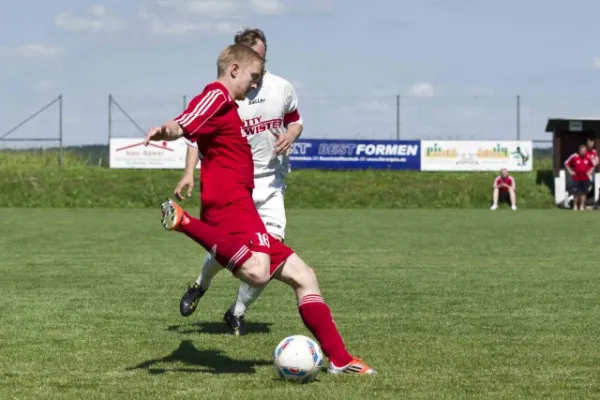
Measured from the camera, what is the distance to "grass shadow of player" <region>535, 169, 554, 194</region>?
1555 inches

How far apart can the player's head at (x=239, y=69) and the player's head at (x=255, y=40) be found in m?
1.23

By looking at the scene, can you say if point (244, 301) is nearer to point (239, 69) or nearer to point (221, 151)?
point (221, 151)

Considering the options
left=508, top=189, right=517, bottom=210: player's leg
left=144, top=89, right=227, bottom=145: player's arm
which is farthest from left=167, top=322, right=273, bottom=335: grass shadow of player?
left=508, top=189, right=517, bottom=210: player's leg

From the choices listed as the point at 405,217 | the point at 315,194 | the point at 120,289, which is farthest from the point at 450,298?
the point at 315,194

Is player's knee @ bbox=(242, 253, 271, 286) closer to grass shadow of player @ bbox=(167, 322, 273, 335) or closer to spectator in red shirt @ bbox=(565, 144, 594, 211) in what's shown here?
grass shadow of player @ bbox=(167, 322, 273, 335)

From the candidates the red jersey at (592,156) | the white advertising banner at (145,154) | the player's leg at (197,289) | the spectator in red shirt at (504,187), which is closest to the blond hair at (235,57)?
the player's leg at (197,289)

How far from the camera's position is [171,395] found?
551cm

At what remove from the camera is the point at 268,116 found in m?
7.89

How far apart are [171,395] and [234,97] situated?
5.83ft

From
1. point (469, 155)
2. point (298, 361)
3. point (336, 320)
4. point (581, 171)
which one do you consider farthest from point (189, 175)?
point (469, 155)

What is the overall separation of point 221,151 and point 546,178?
35.2 metres

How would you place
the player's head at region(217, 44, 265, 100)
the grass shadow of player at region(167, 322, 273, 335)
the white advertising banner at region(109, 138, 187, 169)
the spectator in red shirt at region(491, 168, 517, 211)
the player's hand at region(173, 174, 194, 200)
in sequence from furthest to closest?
the white advertising banner at region(109, 138, 187, 169), the spectator in red shirt at region(491, 168, 517, 211), the grass shadow of player at region(167, 322, 273, 335), the player's hand at region(173, 174, 194, 200), the player's head at region(217, 44, 265, 100)

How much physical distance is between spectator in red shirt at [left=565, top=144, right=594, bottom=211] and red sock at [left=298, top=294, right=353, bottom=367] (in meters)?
28.7

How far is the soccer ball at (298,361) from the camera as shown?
19.4 ft
